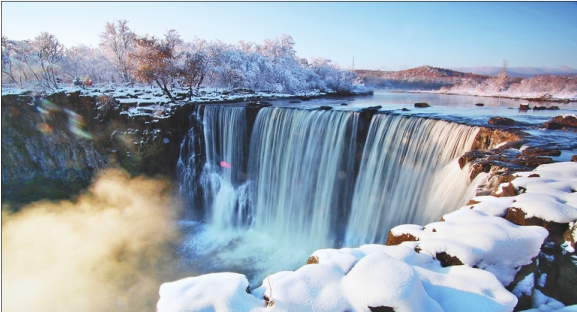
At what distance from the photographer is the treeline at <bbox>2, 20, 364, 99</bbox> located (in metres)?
20.3

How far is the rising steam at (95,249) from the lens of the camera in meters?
10.8

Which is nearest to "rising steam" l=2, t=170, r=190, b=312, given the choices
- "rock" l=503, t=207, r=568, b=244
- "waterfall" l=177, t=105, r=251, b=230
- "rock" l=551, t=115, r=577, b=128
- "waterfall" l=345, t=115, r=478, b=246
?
"waterfall" l=177, t=105, r=251, b=230

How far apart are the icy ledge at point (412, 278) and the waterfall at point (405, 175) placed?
3.65 m

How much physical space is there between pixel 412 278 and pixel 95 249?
16091 millimetres

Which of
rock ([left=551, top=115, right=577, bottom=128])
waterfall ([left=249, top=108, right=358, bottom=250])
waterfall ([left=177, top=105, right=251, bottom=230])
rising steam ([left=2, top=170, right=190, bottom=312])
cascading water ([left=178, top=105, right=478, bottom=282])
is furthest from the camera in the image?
waterfall ([left=177, top=105, right=251, bottom=230])

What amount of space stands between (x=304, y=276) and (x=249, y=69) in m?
27.9

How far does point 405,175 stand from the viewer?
977cm

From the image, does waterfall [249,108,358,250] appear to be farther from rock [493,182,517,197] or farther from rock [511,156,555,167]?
rock [493,182,517,197]

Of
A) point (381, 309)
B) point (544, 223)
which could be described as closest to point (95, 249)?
point (381, 309)

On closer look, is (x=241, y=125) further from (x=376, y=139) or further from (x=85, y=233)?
(x=85, y=233)

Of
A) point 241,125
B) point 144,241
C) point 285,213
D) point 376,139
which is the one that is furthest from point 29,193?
point 376,139

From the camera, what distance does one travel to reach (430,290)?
10.00ft

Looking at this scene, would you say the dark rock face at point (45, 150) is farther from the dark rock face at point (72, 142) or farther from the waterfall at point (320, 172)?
the waterfall at point (320, 172)

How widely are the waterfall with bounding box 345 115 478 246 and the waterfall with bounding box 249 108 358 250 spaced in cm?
101
